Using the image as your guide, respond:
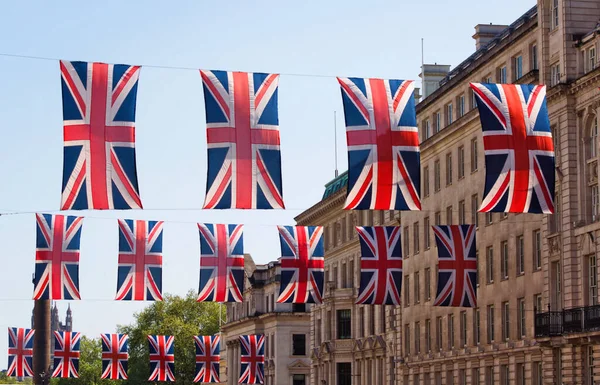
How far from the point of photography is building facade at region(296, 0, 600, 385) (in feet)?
225

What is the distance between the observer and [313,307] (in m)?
123

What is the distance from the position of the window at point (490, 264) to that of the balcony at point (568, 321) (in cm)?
896

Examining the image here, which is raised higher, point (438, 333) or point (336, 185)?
point (336, 185)

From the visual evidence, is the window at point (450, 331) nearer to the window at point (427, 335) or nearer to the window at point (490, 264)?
the window at point (427, 335)

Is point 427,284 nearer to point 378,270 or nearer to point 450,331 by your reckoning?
point 450,331

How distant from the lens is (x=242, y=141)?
157 ft

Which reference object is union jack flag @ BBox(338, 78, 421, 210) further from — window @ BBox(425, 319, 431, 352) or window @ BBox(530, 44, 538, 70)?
window @ BBox(425, 319, 431, 352)

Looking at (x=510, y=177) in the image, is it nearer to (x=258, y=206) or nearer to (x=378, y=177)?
(x=378, y=177)

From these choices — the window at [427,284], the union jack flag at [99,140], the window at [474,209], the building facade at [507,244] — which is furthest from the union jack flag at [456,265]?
the window at [427,284]

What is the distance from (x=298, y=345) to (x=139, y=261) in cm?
7911

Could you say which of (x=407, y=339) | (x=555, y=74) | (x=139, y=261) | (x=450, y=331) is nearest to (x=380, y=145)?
(x=139, y=261)

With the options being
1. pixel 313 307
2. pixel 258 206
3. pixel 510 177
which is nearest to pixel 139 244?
pixel 258 206

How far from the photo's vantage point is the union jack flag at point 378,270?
212 feet

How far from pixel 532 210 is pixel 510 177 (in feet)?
4.35
